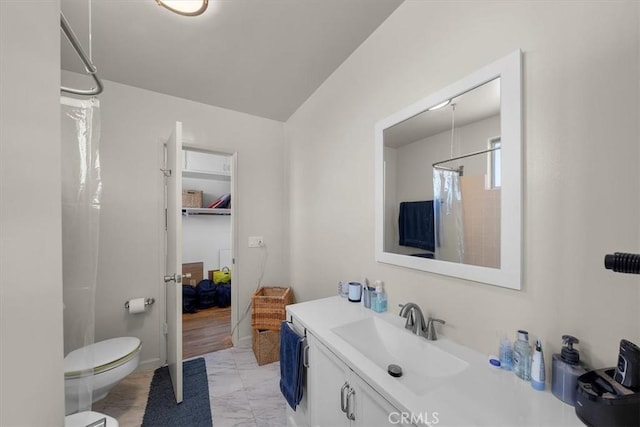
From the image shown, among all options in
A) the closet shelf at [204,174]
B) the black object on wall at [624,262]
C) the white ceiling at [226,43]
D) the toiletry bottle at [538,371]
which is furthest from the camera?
the closet shelf at [204,174]

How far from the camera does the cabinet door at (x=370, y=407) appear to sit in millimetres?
758

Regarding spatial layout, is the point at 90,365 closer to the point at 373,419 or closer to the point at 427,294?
the point at 373,419

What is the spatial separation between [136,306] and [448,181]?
2467 millimetres

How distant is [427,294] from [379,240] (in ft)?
1.28

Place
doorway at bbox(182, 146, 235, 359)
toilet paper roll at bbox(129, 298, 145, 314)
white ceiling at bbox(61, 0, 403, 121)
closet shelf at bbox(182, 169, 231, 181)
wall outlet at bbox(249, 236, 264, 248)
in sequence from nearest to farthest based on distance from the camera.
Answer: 1. white ceiling at bbox(61, 0, 403, 121)
2. toilet paper roll at bbox(129, 298, 145, 314)
3. wall outlet at bbox(249, 236, 264, 248)
4. doorway at bbox(182, 146, 235, 359)
5. closet shelf at bbox(182, 169, 231, 181)

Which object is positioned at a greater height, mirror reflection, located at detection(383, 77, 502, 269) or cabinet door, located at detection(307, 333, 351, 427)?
mirror reflection, located at detection(383, 77, 502, 269)

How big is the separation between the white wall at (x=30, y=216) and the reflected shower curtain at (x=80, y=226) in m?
0.85

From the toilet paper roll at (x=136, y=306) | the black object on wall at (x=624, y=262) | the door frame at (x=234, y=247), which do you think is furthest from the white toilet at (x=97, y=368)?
the black object on wall at (x=624, y=262)

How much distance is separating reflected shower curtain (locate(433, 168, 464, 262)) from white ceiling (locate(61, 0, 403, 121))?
3.35ft

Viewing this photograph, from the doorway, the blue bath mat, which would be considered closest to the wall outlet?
the doorway

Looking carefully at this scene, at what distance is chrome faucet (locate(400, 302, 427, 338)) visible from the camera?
3.56 feet

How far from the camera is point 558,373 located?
709mm

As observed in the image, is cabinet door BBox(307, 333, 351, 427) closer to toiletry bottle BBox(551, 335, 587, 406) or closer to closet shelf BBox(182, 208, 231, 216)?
toiletry bottle BBox(551, 335, 587, 406)

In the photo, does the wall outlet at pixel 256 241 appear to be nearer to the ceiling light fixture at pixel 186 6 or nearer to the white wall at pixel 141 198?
the white wall at pixel 141 198
